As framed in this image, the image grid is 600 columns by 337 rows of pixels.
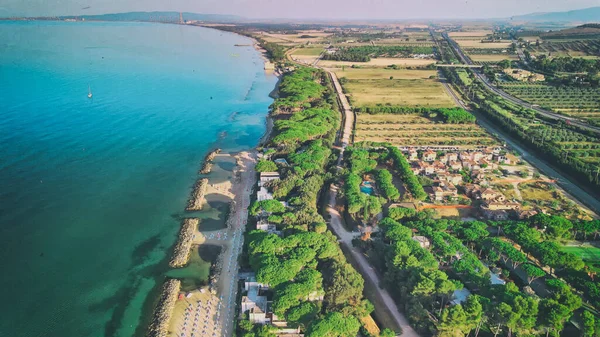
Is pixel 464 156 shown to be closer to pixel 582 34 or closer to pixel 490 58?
pixel 490 58

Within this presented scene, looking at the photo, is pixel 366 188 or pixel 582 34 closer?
pixel 366 188

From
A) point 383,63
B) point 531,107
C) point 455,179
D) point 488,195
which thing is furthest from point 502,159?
point 383,63

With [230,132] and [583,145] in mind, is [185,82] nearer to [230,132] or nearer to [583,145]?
[230,132]

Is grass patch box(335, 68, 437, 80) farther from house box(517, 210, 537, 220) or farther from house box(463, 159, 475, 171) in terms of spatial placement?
house box(517, 210, 537, 220)

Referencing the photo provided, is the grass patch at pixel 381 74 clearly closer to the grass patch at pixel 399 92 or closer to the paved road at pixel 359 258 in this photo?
the grass patch at pixel 399 92

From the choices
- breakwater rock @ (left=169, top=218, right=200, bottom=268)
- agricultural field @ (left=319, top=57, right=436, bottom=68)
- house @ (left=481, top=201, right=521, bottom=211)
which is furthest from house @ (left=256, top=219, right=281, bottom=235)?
agricultural field @ (left=319, top=57, right=436, bottom=68)

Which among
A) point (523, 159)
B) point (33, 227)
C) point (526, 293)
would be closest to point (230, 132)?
point (33, 227)

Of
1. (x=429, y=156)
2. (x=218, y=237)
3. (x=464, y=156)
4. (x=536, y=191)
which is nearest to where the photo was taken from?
(x=218, y=237)
